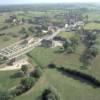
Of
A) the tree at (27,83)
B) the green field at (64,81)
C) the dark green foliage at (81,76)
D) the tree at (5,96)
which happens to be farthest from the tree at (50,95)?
the dark green foliage at (81,76)

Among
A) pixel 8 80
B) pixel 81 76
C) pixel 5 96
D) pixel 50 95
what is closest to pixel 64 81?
pixel 81 76

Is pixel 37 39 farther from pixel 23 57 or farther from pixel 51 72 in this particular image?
pixel 51 72

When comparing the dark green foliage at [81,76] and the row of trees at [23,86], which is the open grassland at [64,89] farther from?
the dark green foliage at [81,76]

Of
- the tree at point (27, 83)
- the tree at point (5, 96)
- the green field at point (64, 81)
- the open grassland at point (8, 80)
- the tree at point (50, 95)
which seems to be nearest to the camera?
the tree at point (50, 95)

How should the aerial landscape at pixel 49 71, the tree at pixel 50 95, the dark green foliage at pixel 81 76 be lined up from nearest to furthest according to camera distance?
the tree at pixel 50 95
the aerial landscape at pixel 49 71
the dark green foliage at pixel 81 76

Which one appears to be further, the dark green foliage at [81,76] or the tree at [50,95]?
the dark green foliage at [81,76]

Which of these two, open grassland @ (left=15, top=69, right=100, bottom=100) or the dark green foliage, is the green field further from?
the dark green foliage

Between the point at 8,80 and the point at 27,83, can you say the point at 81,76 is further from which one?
the point at 8,80

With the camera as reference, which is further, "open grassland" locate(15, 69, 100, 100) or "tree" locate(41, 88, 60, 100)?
"open grassland" locate(15, 69, 100, 100)

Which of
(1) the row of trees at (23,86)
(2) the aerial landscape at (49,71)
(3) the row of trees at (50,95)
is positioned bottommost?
(2) the aerial landscape at (49,71)

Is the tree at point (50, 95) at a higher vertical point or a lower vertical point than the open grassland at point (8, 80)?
higher

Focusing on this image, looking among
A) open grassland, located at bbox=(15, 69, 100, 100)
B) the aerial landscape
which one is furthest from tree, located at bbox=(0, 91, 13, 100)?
open grassland, located at bbox=(15, 69, 100, 100)
